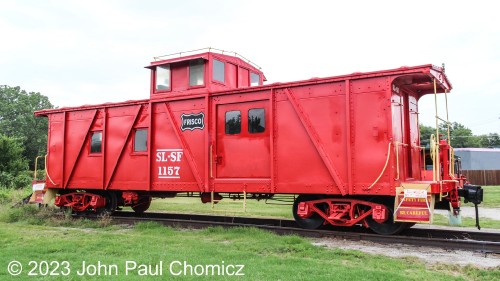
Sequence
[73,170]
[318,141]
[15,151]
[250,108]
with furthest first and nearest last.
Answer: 1. [15,151]
2. [73,170]
3. [250,108]
4. [318,141]

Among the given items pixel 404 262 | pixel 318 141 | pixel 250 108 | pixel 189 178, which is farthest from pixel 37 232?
pixel 404 262

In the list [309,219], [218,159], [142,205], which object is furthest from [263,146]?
[142,205]

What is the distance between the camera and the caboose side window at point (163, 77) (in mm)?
12430

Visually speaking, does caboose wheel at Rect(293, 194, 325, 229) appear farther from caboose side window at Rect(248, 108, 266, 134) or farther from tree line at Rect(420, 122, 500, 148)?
tree line at Rect(420, 122, 500, 148)

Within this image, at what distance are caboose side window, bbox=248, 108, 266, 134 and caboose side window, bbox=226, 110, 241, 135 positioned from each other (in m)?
0.31

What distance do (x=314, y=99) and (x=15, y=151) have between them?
74.1 feet

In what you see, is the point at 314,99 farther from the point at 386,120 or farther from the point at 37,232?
the point at 37,232

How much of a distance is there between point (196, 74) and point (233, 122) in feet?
6.68

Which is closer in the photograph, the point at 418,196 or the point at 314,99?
the point at 418,196

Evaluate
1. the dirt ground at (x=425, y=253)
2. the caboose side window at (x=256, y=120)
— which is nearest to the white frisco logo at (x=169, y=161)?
the caboose side window at (x=256, y=120)

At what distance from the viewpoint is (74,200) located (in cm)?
1371

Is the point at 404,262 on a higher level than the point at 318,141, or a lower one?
lower

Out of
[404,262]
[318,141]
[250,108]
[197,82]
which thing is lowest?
[404,262]

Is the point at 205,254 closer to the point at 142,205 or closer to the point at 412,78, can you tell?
the point at 412,78
